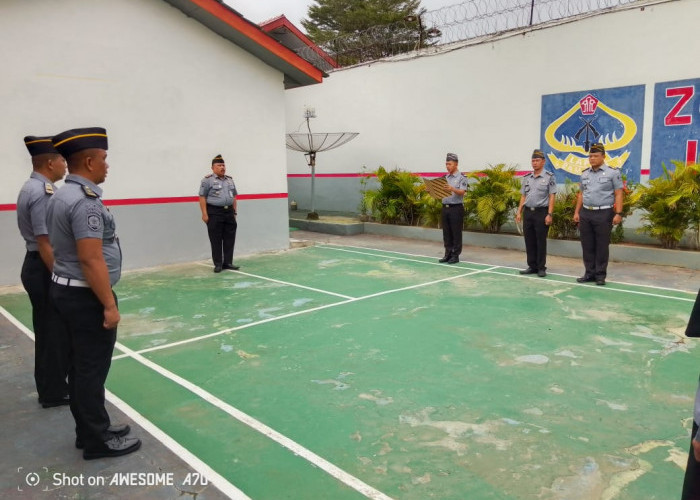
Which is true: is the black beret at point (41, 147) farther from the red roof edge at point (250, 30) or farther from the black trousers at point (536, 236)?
the black trousers at point (536, 236)

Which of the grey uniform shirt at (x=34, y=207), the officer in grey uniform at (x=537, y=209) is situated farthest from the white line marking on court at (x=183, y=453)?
the officer in grey uniform at (x=537, y=209)

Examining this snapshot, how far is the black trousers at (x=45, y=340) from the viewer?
11.4 feet

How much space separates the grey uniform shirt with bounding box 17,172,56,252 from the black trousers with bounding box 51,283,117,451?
2.63ft

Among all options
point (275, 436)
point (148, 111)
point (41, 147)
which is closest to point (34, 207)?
point (41, 147)

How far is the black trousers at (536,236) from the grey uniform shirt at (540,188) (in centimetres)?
10

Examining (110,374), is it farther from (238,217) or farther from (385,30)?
(385,30)

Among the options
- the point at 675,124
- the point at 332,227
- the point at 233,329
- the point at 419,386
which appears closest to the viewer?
the point at 419,386

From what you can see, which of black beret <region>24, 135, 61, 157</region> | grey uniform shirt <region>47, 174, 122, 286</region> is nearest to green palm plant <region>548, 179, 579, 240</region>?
black beret <region>24, 135, 61, 157</region>

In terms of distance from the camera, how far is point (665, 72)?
9.06 metres

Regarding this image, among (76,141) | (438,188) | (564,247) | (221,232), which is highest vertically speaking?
(76,141)

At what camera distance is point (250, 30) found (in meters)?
8.89

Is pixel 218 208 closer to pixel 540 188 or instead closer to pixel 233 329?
pixel 233 329

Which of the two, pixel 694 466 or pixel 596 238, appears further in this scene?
pixel 596 238

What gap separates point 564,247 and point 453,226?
6.71ft
